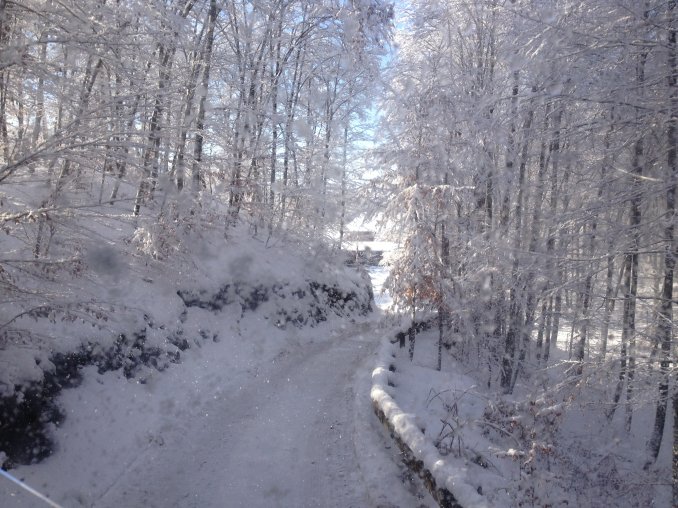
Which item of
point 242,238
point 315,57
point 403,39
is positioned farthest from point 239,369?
point 315,57

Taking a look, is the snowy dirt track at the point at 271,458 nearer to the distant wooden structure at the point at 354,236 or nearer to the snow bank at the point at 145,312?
the snow bank at the point at 145,312

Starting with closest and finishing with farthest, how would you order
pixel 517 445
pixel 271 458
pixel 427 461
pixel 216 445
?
pixel 427 461, pixel 271 458, pixel 216 445, pixel 517 445

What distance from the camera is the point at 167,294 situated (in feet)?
35.4

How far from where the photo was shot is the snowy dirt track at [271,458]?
17.8ft

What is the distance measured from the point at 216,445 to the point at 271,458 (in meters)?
0.97

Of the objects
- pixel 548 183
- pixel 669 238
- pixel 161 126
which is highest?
pixel 548 183

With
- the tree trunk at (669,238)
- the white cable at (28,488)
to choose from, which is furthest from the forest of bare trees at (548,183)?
the white cable at (28,488)

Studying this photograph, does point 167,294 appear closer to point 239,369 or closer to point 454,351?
point 239,369

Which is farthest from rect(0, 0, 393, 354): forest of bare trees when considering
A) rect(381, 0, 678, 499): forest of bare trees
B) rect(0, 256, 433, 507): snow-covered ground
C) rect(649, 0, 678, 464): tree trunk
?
rect(649, 0, 678, 464): tree trunk

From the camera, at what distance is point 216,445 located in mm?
6664

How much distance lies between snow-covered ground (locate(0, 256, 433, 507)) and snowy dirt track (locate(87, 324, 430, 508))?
16 mm

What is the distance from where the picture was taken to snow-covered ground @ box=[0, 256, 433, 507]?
5.38 meters

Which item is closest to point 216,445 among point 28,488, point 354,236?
point 28,488

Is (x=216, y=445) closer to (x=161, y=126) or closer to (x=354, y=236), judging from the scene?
(x=161, y=126)
